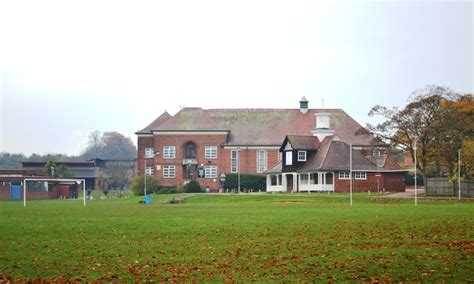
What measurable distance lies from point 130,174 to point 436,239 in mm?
125864

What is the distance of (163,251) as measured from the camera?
20.6 m

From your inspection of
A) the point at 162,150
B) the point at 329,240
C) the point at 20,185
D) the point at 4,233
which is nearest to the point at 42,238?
the point at 4,233

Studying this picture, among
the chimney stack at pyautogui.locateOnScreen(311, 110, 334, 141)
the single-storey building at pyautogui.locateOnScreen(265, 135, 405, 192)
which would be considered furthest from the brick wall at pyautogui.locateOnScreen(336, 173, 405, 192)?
the chimney stack at pyautogui.locateOnScreen(311, 110, 334, 141)

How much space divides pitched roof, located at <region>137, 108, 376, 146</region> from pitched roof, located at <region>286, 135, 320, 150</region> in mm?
16376

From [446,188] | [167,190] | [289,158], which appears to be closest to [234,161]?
[167,190]

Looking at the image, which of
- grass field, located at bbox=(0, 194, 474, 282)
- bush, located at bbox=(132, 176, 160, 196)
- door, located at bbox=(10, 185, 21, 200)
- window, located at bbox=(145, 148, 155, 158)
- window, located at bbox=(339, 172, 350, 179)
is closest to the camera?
grass field, located at bbox=(0, 194, 474, 282)

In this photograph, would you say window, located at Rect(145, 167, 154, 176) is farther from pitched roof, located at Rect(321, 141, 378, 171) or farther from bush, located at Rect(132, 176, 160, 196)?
pitched roof, located at Rect(321, 141, 378, 171)

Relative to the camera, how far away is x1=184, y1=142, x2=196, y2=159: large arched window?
107375 mm

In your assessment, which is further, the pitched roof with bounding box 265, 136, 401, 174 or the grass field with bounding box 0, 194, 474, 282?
the pitched roof with bounding box 265, 136, 401, 174

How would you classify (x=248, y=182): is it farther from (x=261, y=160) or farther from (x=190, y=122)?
(x=190, y=122)

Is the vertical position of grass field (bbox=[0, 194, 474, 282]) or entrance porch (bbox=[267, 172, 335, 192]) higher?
entrance porch (bbox=[267, 172, 335, 192])

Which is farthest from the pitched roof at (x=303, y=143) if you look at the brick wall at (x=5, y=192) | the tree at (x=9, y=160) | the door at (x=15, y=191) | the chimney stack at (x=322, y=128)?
the tree at (x=9, y=160)

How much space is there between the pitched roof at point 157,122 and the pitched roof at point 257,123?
0.77ft

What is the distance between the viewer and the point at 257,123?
359 ft
